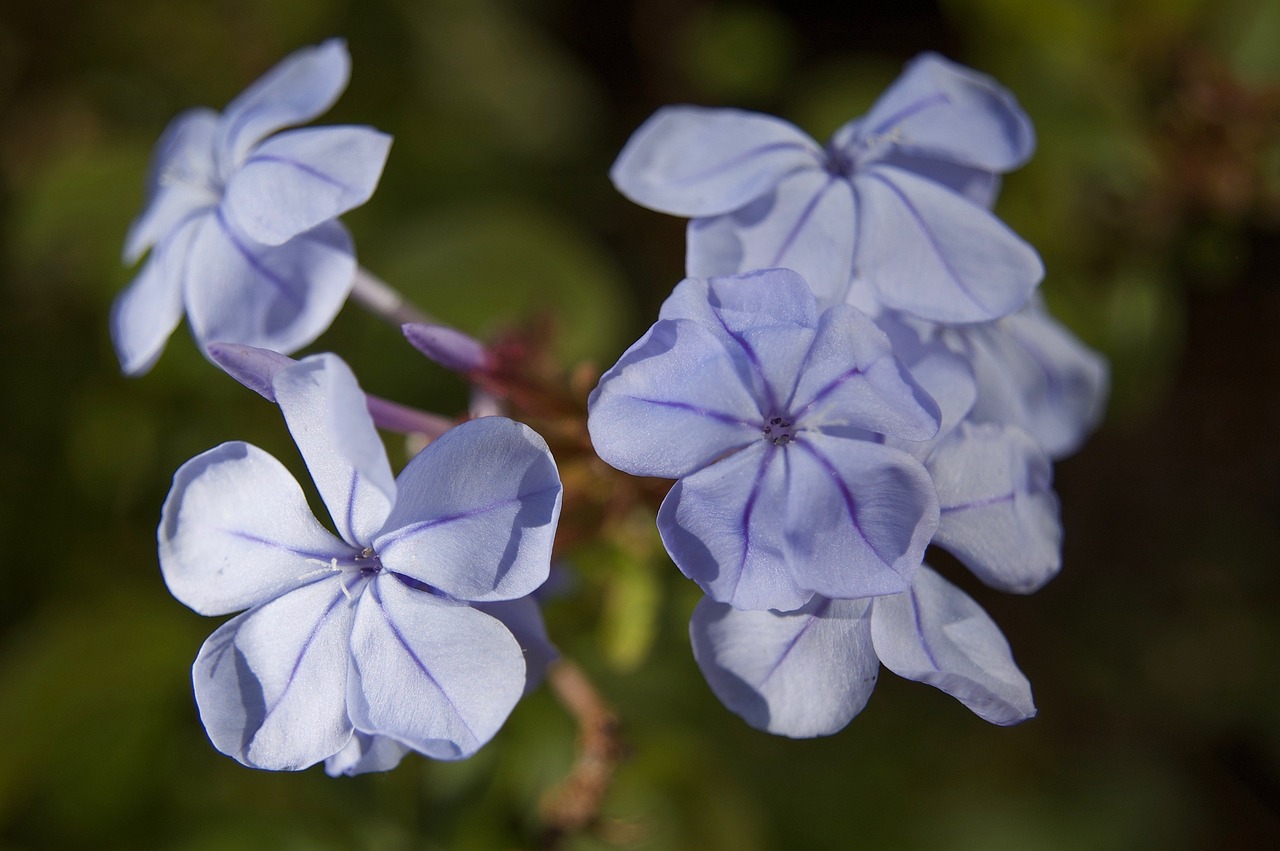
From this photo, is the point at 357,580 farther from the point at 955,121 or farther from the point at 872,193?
the point at 955,121

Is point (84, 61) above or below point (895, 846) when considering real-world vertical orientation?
above

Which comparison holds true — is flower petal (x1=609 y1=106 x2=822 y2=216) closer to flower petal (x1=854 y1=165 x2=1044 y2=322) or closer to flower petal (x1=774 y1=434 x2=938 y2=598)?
flower petal (x1=854 y1=165 x2=1044 y2=322)

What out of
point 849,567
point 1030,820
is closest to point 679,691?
point 1030,820

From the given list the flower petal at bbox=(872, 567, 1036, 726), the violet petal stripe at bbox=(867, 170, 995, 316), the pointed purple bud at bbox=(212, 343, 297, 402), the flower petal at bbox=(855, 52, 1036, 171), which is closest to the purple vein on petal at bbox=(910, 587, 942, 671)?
the flower petal at bbox=(872, 567, 1036, 726)

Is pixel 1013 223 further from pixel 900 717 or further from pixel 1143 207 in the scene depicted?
→ pixel 900 717

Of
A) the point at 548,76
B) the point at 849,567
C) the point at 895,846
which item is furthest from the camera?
the point at 548,76

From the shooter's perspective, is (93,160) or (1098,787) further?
(1098,787)
